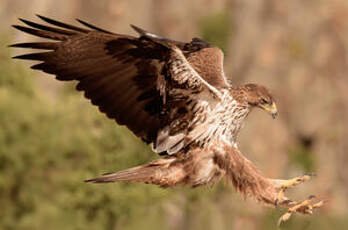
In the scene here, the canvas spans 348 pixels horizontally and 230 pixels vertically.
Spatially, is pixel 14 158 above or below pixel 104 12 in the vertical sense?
below

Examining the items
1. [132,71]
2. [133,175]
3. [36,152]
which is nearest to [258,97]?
[132,71]

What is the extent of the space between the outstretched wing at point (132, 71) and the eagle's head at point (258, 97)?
289 millimetres

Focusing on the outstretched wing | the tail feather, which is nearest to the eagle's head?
the outstretched wing

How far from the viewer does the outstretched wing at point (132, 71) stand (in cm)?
786

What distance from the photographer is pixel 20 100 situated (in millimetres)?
24406

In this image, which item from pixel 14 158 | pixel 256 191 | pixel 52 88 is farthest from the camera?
pixel 52 88

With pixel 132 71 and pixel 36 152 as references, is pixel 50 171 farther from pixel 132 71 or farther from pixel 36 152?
pixel 132 71

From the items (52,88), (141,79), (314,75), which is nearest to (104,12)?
→ (52,88)

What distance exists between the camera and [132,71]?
8.34 meters

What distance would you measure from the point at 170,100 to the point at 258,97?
952 mm

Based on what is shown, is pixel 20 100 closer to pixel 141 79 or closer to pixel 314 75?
pixel 141 79

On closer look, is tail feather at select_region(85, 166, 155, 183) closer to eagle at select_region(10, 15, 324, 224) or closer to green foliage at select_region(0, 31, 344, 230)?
eagle at select_region(10, 15, 324, 224)

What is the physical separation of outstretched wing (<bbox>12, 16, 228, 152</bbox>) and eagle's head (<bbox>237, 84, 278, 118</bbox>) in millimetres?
289

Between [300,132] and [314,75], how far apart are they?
3235 mm
